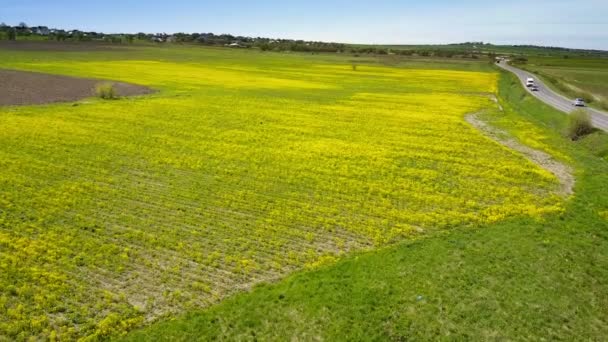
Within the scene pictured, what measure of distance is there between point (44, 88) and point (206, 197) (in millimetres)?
39033

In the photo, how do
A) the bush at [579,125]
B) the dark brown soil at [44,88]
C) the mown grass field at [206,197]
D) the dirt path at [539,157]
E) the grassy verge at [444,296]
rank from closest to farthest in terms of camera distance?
the grassy verge at [444,296] → the mown grass field at [206,197] → the dirt path at [539,157] → the bush at [579,125] → the dark brown soil at [44,88]

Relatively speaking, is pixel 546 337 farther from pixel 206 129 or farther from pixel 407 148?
pixel 206 129

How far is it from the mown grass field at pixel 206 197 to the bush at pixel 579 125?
7.25ft

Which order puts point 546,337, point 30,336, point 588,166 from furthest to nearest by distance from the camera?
point 588,166 < point 546,337 < point 30,336

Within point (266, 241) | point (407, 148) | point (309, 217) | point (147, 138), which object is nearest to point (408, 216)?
point (309, 217)

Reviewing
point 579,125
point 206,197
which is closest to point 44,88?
point 206,197

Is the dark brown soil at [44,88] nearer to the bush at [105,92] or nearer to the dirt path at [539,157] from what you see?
the bush at [105,92]

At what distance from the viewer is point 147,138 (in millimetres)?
29484

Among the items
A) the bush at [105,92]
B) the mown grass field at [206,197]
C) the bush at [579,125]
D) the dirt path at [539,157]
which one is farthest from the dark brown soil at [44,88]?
the bush at [579,125]

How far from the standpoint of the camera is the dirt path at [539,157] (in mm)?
23719

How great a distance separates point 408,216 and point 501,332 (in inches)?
303

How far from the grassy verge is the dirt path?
6.52 meters

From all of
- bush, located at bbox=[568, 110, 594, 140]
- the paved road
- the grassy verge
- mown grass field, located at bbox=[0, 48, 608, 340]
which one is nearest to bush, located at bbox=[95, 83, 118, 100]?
mown grass field, located at bbox=[0, 48, 608, 340]

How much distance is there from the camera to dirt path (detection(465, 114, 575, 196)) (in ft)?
77.8
